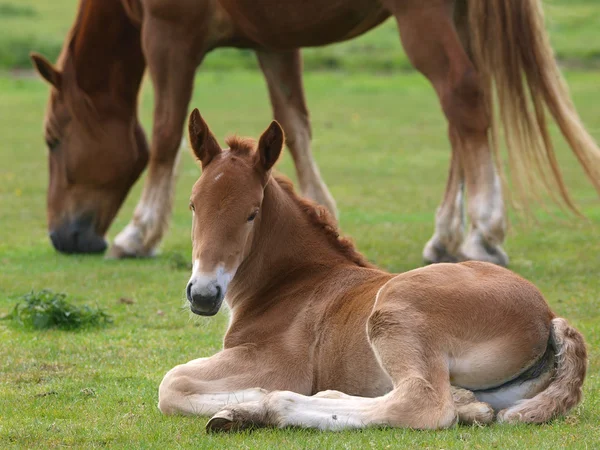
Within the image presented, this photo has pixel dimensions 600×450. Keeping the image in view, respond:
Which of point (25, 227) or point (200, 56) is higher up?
point (200, 56)

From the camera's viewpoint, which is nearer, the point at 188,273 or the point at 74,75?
the point at 188,273

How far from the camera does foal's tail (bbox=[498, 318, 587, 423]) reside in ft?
15.6

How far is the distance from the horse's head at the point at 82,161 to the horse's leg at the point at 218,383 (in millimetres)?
5699

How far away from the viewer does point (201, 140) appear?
17.8ft

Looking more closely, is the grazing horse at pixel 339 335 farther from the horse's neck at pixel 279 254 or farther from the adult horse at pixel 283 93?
the adult horse at pixel 283 93

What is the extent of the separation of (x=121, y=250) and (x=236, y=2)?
255 centimetres

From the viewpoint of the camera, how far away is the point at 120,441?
466 cm

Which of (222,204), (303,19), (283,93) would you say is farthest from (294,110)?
(222,204)

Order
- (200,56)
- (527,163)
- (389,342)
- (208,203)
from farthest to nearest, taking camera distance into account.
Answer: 1. (200,56)
2. (527,163)
3. (208,203)
4. (389,342)

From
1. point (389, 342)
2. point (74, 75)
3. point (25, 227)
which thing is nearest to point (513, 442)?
point (389, 342)

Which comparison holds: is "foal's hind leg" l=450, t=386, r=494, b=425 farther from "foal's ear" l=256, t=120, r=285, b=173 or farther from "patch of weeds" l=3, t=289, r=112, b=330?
"patch of weeds" l=3, t=289, r=112, b=330

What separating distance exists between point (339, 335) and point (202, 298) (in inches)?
30.2

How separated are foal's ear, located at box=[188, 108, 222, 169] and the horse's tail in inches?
158

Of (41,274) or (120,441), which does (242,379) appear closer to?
(120,441)
